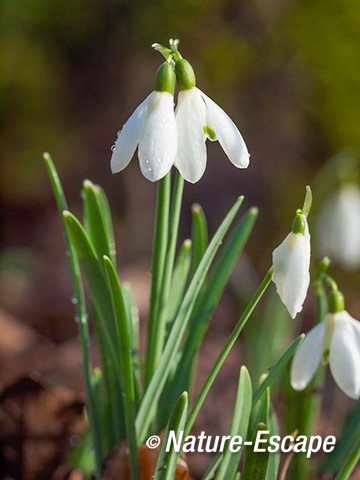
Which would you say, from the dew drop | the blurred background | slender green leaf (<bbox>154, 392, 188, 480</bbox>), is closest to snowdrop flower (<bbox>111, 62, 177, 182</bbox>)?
slender green leaf (<bbox>154, 392, 188, 480</bbox>)

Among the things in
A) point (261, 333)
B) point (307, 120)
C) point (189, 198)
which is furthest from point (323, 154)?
point (261, 333)

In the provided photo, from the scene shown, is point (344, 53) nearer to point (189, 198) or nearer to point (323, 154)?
point (323, 154)

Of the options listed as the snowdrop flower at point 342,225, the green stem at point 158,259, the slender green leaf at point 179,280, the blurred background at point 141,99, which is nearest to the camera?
A: the green stem at point 158,259

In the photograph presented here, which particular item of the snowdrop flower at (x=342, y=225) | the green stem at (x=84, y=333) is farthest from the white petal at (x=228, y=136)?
the snowdrop flower at (x=342, y=225)

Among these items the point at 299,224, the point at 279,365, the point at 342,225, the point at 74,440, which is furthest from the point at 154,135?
the point at 342,225

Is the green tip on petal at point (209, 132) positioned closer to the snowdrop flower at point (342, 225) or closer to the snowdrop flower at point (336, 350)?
the snowdrop flower at point (336, 350)

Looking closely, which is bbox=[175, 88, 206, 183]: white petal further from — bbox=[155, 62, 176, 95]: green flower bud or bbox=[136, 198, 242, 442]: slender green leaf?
bbox=[136, 198, 242, 442]: slender green leaf
